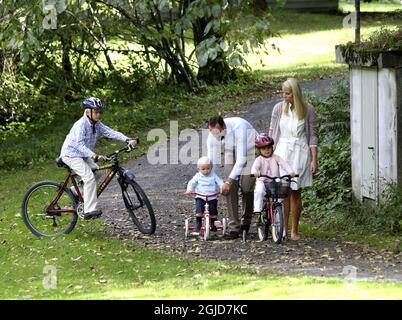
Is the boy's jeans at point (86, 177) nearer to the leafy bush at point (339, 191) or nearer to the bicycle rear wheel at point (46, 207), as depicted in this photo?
the bicycle rear wheel at point (46, 207)

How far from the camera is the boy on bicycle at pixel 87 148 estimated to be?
11305mm

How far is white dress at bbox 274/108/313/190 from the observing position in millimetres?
10766

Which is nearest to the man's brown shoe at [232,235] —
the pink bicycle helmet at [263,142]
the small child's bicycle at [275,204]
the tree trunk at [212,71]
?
the small child's bicycle at [275,204]

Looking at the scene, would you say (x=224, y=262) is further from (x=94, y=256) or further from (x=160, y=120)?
(x=160, y=120)

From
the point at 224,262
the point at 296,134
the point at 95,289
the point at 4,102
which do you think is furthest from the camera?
the point at 4,102

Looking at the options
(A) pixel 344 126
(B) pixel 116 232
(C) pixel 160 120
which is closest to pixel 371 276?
(B) pixel 116 232

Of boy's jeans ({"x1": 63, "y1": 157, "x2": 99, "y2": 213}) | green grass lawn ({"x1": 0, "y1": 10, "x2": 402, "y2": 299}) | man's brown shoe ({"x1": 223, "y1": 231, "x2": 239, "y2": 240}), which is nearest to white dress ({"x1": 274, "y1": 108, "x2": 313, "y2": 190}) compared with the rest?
man's brown shoe ({"x1": 223, "y1": 231, "x2": 239, "y2": 240})

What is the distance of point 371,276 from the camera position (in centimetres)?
916

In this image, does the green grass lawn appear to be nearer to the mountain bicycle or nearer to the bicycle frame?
the mountain bicycle

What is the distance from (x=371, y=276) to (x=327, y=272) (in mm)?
442

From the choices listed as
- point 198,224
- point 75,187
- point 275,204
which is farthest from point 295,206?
point 75,187

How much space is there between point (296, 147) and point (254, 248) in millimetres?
1205

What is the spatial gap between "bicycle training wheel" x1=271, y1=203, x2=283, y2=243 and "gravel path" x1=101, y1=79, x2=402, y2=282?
0.09 m

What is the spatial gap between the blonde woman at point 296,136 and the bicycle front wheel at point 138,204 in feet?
5.33
